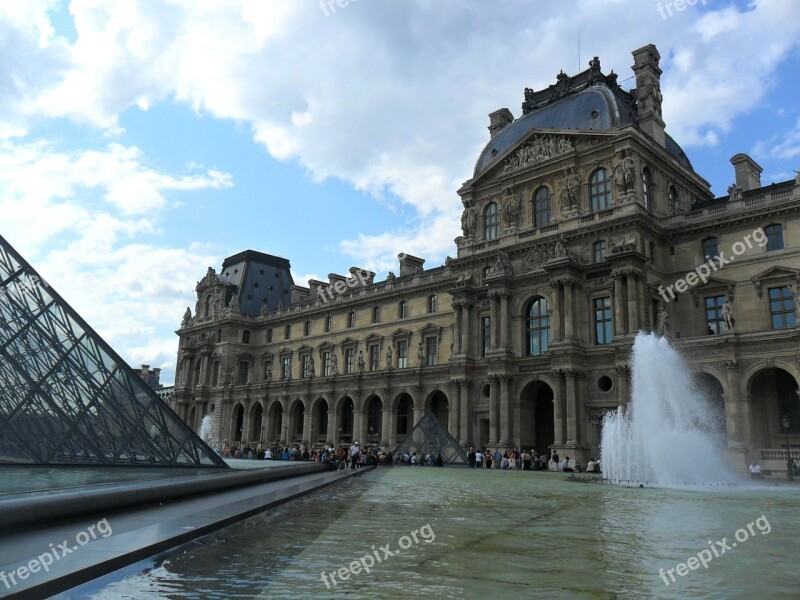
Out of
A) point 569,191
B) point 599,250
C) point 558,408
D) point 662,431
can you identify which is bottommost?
point 662,431

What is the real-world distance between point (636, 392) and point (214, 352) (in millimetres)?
50235

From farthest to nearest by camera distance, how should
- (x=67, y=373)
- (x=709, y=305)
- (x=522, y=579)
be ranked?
1. (x=709, y=305)
2. (x=67, y=373)
3. (x=522, y=579)

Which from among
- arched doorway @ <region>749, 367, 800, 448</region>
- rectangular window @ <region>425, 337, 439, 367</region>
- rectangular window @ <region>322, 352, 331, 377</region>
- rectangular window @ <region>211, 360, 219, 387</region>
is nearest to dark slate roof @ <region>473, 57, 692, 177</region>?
rectangular window @ <region>425, 337, 439, 367</region>

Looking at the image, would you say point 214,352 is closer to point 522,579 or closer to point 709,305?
point 709,305

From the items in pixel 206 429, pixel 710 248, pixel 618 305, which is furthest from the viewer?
pixel 206 429

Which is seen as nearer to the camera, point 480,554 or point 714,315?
point 480,554

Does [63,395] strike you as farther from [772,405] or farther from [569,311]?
[772,405]

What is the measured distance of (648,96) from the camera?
4294cm

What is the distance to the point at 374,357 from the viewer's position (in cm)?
5619

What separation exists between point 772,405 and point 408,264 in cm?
3363

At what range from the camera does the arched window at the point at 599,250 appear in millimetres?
38500

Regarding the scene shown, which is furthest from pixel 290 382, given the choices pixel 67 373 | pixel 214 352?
pixel 67 373

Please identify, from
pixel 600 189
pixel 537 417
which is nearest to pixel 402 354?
pixel 537 417

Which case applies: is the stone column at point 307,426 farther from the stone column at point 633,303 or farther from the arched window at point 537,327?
the stone column at point 633,303
